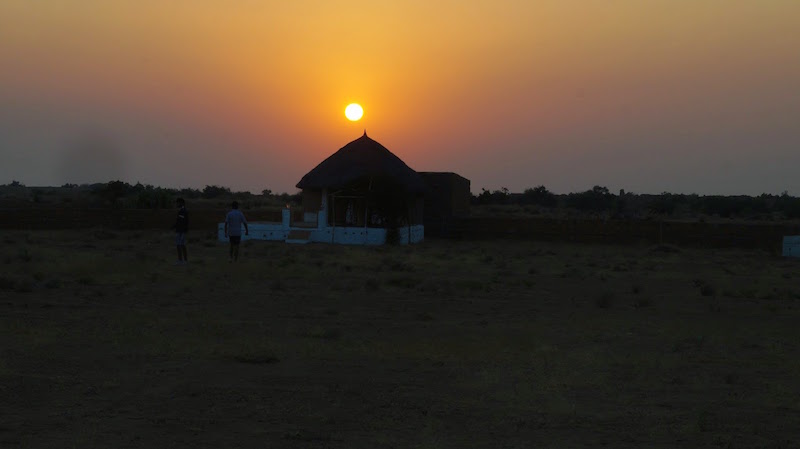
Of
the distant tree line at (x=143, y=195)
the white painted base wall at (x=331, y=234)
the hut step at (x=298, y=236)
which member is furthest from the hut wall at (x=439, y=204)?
the distant tree line at (x=143, y=195)

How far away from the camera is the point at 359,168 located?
4159cm

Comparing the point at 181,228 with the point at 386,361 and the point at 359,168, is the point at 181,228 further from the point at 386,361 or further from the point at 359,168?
the point at 359,168

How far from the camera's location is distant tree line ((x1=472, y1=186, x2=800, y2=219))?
84.8 metres

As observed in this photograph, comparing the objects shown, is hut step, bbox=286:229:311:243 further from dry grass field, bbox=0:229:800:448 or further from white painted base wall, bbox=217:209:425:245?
dry grass field, bbox=0:229:800:448

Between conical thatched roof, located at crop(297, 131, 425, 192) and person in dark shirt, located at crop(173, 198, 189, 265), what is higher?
conical thatched roof, located at crop(297, 131, 425, 192)

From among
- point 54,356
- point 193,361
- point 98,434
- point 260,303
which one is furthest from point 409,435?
point 260,303

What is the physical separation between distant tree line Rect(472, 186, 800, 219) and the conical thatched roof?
34996 millimetres

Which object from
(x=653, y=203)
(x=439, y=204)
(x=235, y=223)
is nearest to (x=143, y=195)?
(x=439, y=204)

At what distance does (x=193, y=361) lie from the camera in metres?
10.6

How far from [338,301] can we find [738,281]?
1223cm

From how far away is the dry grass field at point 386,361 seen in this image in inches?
302

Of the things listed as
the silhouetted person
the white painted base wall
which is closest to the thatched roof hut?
the white painted base wall

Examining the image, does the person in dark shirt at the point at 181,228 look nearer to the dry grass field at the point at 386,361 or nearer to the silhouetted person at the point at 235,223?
the silhouetted person at the point at 235,223

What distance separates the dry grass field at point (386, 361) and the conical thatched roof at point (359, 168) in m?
18.2
